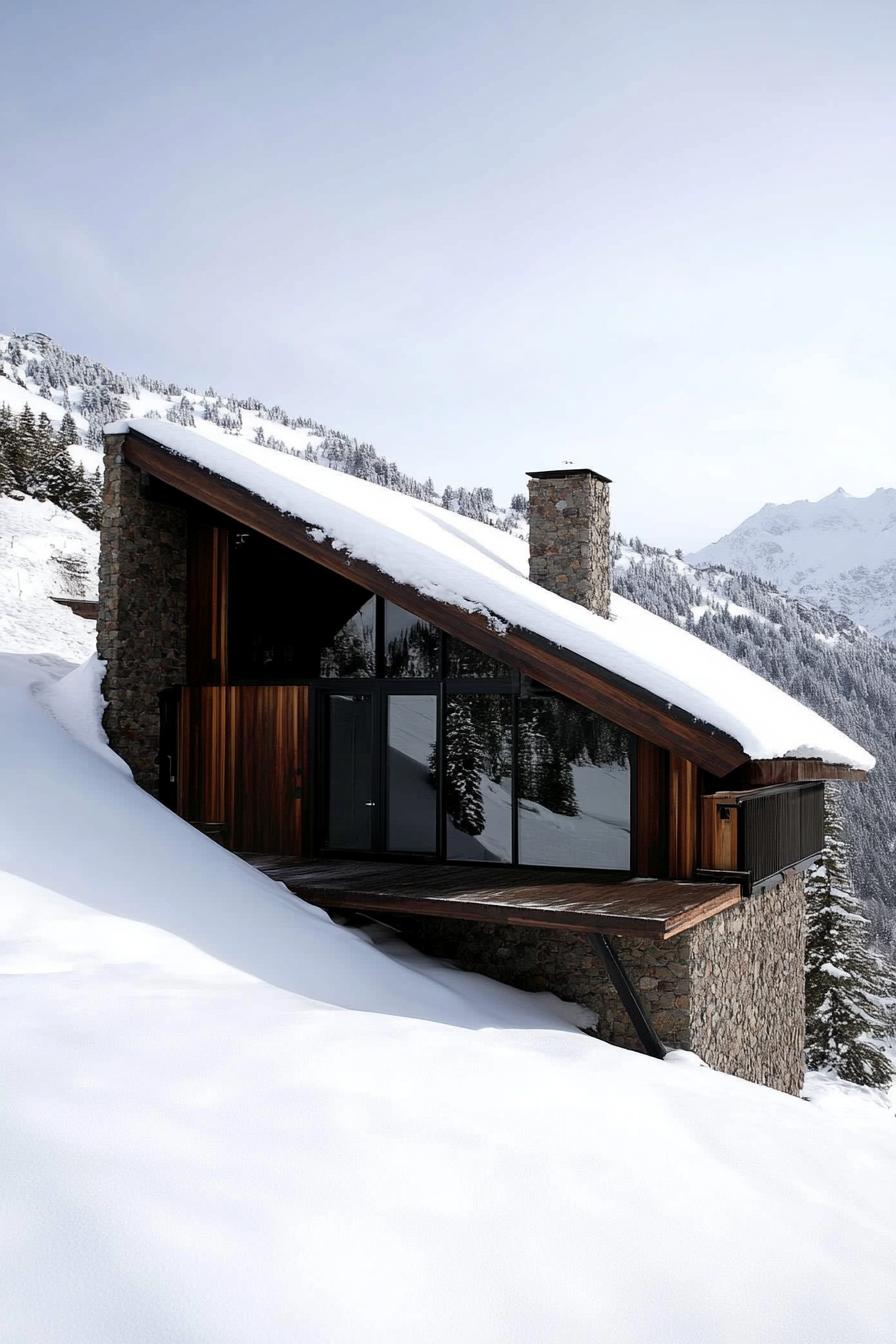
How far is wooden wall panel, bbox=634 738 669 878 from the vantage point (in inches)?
317

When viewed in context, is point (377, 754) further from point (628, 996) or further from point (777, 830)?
point (777, 830)

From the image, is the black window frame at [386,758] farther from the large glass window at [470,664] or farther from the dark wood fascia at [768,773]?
the dark wood fascia at [768,773]

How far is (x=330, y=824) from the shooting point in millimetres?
9438

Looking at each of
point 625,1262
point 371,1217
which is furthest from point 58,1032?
point 625,1262

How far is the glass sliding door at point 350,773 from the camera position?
9.27 m

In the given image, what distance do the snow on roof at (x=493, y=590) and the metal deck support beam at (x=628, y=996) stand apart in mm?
1746

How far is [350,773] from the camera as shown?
30.7 feet

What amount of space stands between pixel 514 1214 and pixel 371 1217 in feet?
1.73

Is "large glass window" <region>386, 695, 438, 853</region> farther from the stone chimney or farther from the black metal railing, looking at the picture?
the black metal railing

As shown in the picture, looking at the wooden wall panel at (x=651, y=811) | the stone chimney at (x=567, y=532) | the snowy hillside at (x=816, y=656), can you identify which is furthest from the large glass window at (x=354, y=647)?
the snowy hillside at (x=816, y=656)

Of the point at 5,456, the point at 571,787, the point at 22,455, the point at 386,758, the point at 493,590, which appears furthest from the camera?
the point at 22,455

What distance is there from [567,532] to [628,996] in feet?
16.4

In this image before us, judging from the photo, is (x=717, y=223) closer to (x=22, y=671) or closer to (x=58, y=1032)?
(x=22, y=671)

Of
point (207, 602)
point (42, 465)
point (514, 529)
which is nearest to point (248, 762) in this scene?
point (207, 602)
